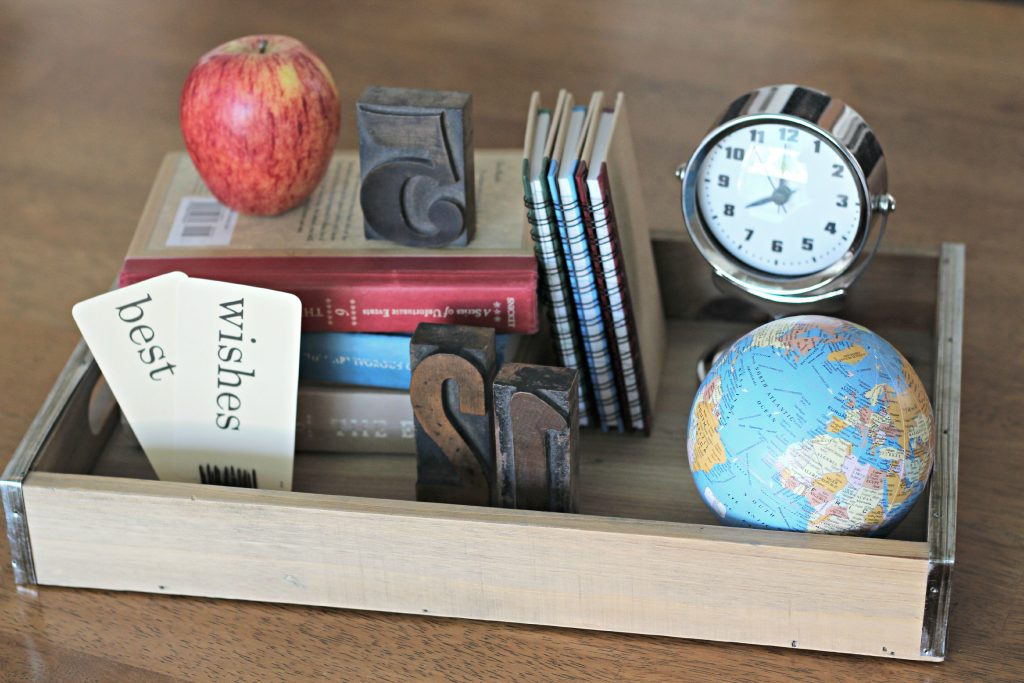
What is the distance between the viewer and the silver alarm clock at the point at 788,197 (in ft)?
3.70

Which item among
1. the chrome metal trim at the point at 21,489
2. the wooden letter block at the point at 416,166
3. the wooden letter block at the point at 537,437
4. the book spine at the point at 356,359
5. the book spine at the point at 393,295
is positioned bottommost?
the chrome metal trim at the point at 21,489

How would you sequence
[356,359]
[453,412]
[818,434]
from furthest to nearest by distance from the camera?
1. [356,359]
2. [453,412]
3. [818,434]

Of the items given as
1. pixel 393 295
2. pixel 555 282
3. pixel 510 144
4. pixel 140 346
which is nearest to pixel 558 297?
pixel 555 282

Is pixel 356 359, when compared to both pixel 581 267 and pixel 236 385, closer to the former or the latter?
pixel 236 385

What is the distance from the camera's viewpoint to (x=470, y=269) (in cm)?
115

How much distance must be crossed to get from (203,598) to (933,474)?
2.03 feet

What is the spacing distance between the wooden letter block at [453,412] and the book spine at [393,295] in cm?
6

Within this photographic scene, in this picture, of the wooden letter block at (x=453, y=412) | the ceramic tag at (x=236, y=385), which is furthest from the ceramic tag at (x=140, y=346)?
the wooden letter block at (x=453, y=412)

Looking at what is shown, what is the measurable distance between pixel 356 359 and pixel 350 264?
96 millimetres

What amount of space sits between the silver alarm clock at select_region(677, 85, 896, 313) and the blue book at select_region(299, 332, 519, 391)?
0.22 metres

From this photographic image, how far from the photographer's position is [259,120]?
1154 mm

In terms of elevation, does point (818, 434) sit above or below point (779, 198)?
below

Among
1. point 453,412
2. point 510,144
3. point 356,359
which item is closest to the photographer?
point 453,412

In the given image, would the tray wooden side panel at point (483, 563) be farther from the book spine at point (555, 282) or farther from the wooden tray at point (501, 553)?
the book spine at point (555, 282)
